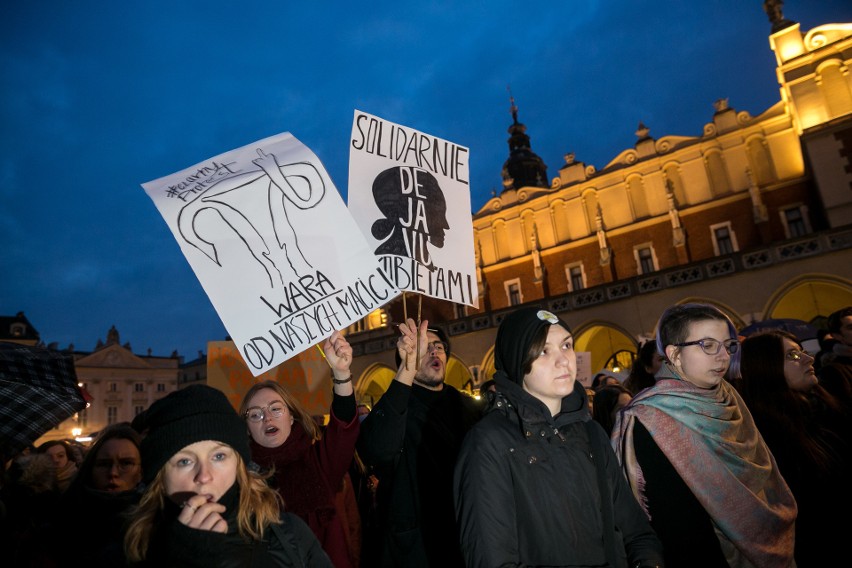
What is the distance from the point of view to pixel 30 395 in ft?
8.43

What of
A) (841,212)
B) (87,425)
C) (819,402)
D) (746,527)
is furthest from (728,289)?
(87,425)

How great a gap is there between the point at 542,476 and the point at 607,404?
7.58 feet

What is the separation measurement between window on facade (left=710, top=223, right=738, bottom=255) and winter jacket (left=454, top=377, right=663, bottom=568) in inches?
867

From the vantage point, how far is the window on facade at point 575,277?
77.5ft

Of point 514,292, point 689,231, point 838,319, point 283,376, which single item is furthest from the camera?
point 514,292

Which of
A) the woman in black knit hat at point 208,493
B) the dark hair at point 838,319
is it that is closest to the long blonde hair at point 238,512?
the woman in black knit hat at point 208,493

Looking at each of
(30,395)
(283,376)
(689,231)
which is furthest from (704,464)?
(689,231)

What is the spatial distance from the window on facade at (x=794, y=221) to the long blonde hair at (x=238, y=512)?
22.9m

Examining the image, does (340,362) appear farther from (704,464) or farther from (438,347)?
(704,464)

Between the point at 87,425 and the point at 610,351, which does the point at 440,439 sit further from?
the point at 87,425

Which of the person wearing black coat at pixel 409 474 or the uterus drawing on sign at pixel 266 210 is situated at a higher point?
the uterus drawing on sign at pixel 266 210

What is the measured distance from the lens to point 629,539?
201 centimetres

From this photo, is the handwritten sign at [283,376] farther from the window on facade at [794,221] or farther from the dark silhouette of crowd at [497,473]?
the window on facade at [794,221]

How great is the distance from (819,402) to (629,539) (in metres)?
1.96
